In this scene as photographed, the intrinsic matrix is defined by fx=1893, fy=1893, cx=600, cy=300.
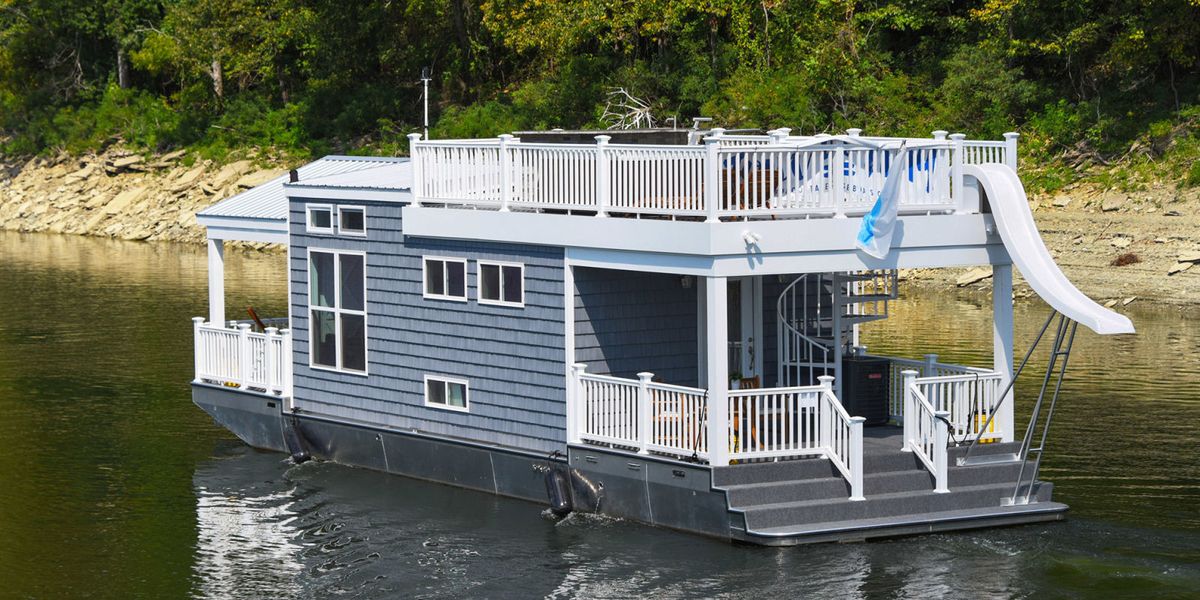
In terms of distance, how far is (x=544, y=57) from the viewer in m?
58.8

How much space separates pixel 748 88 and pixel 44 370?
23395mm

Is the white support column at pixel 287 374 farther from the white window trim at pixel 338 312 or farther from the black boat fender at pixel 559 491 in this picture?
the black boat fender at pixel 559 491

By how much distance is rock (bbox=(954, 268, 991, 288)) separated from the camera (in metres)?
42.1

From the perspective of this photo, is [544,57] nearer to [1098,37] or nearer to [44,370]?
[1098,37]

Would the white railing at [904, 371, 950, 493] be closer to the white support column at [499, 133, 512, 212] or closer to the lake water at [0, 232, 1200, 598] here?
the lake water at [0, 232, 1200, 598]

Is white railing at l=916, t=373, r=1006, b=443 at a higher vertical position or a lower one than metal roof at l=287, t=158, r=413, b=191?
lower

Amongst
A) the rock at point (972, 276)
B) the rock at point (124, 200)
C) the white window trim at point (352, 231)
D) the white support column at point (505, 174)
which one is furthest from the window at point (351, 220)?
the rock at point (124, 200)

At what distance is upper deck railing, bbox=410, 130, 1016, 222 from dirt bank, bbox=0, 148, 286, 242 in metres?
40.1

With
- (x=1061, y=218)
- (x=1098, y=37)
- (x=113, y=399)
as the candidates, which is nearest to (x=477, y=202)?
(x=113, y=399)

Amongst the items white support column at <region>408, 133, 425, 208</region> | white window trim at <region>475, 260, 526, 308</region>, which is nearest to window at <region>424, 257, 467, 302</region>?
white window trim at <region>475, 260, 526, 308</region>

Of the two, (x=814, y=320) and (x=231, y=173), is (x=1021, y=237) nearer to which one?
(x=814, y=320)

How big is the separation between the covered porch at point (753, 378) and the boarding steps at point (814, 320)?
2 centimetres

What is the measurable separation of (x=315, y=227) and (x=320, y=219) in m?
0.12

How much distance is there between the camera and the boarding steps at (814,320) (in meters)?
20.5
